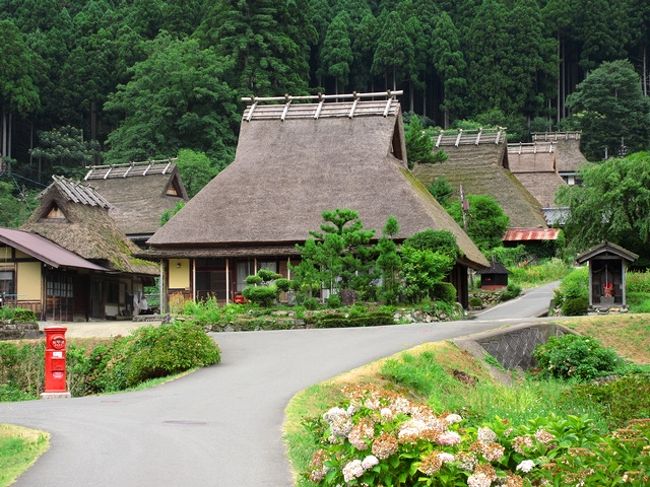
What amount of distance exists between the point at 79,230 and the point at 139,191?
21141 millimetres

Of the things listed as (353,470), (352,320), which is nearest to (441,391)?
Result: (353,470)

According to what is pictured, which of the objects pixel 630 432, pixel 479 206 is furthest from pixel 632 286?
pixel 630 432

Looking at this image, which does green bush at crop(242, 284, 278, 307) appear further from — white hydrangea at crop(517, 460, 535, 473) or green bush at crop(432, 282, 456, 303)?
white hydrangea at crop(517, 460, 535, 473)

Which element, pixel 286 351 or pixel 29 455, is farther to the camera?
pixel 286 351

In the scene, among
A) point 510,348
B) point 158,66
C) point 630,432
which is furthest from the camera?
point 158,66

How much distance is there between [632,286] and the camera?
35.9 metres

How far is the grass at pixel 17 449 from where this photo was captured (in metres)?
12.5

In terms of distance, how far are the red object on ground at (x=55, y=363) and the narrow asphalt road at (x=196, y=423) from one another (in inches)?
99.5

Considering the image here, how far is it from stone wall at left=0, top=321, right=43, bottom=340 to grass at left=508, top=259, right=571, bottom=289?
26123 mm

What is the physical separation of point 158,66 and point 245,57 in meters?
8.24

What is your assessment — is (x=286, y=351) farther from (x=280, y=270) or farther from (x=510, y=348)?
(x=280, y=270)

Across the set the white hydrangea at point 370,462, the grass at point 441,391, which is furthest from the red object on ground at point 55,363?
the white hydrangea at point 370,462

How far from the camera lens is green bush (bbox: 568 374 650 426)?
54.3ft

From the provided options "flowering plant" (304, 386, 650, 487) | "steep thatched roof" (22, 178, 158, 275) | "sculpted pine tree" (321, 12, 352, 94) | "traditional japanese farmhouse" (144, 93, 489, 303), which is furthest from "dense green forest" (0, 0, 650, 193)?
"flowering plant" (304, 386, 650, 487)
